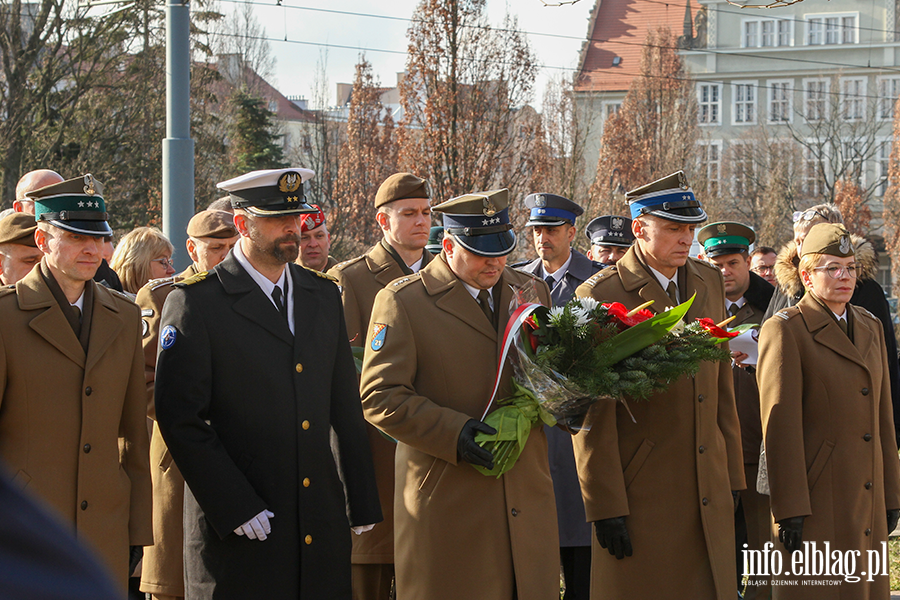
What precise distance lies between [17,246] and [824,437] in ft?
14.2

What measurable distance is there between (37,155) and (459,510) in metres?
16.2

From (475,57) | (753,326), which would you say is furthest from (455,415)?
(475,57)

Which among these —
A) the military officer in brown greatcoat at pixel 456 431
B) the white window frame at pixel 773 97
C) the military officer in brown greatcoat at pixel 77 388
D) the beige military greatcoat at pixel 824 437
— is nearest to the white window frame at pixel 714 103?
the white window frame at pixel 773 97

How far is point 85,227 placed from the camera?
398cm

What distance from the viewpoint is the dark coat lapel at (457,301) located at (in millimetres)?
4184

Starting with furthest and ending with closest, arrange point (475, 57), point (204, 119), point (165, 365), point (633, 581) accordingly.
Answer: point (204, 119) < point (475, 57) < point (633, 581) < point (165, 365)

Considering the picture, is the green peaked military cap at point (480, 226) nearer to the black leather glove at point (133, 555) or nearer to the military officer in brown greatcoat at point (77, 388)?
the military officer in brown greatcoat at point (77, 388)

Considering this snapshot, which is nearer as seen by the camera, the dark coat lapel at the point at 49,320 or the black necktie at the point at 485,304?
the dark coat lapel at the point at 49,320

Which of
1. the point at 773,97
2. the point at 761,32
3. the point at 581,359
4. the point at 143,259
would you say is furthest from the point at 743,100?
the point at 581,359

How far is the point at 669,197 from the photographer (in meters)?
4.63

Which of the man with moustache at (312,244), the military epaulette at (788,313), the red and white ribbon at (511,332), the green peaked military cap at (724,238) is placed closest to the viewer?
the red and white ribbon at (511,332)

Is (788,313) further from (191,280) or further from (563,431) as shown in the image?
(191,280)

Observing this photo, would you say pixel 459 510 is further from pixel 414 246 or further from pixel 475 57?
pixel 475 57

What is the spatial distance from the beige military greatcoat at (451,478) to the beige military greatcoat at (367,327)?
36.0 inches
